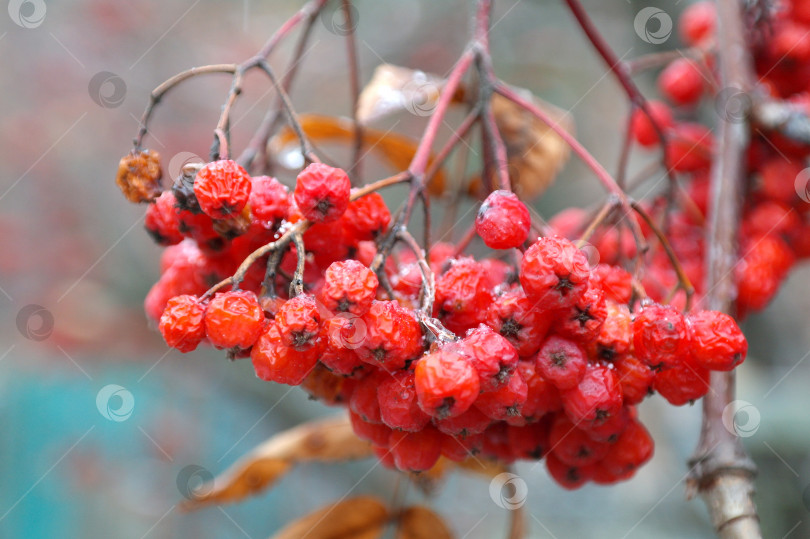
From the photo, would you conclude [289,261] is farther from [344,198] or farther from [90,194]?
[90,194]

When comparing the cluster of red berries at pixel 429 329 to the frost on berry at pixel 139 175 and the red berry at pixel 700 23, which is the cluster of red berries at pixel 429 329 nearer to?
the frost on berry at pixel 139 175

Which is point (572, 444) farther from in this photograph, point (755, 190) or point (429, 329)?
point (755, 190)

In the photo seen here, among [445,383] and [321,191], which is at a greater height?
[321,191]

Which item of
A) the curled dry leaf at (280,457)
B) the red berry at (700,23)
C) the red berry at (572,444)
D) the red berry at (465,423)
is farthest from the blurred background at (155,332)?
the red berry at (465,423)

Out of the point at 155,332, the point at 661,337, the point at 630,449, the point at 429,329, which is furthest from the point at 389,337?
the point at 155,332

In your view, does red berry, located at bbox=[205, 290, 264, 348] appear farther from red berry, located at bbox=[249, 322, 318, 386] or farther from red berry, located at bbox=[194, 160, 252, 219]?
red berry, located at bbox=[194, 160, 252, 219]

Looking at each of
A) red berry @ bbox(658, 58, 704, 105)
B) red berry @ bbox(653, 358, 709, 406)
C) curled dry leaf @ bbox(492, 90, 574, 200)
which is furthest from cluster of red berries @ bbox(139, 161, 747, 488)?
red berry @ bbox(658, 58, 704, 105)

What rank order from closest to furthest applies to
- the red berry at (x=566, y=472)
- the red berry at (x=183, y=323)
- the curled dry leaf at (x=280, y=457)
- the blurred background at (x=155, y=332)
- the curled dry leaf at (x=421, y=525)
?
the red berry at (x=183, y=323) → the red berry at (x=566, y=472) → the curled dry leaf at (x=280, y=457) → the curled dry leaf at (x=421, y=525) → the blurred background at (x=155, y=332)
